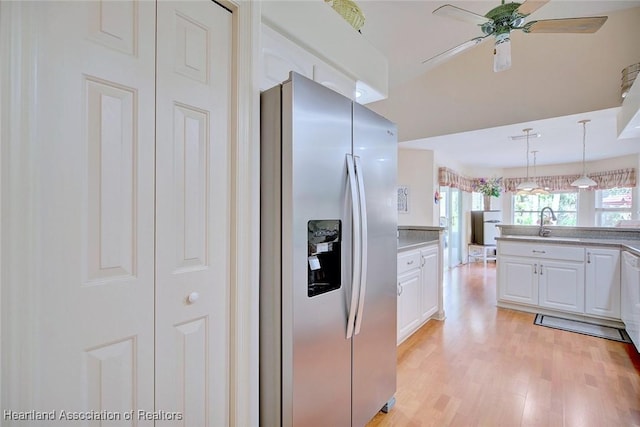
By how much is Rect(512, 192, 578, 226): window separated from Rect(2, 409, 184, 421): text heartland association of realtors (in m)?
8.25

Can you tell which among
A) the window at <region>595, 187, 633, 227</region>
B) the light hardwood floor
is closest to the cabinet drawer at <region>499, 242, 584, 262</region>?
the light hardwood floor

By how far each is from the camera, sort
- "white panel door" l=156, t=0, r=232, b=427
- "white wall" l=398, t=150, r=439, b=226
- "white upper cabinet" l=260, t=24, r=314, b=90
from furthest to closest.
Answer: "white wall" l=398, t=150, r=439, b=226, "white upper cabinet" l=260, t=24, r=314, b=90, "white panel door" l=156, t=0, r=232, b=427

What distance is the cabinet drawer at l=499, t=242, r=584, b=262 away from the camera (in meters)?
3.40

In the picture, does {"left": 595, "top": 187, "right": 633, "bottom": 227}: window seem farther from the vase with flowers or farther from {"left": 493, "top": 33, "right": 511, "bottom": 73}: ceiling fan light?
{"left": 493, "top": 33, "right": 511, "bottom": 73}: ceiling fan light

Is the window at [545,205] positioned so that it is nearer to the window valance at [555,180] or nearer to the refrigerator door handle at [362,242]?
the window valance at [555,180]

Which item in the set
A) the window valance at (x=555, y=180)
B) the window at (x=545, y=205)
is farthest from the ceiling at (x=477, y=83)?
the window at (x=545, y=205)

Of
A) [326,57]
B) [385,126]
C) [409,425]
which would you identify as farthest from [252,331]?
[326,57]

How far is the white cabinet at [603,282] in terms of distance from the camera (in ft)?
10.4

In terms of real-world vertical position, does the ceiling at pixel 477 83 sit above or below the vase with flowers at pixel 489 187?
above

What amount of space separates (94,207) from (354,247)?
3.32 ft

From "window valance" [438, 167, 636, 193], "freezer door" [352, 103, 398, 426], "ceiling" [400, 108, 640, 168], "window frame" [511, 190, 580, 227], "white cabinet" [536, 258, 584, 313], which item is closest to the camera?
"freezer door" [352, 103, 398, 426]

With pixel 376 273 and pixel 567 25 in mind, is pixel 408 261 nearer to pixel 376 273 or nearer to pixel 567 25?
pixel 376 273

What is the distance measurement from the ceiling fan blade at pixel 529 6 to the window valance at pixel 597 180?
5859 millimetres

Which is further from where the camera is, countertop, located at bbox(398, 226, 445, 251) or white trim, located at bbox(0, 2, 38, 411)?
countertop, located at bbox(398, 226, 445, 251)
